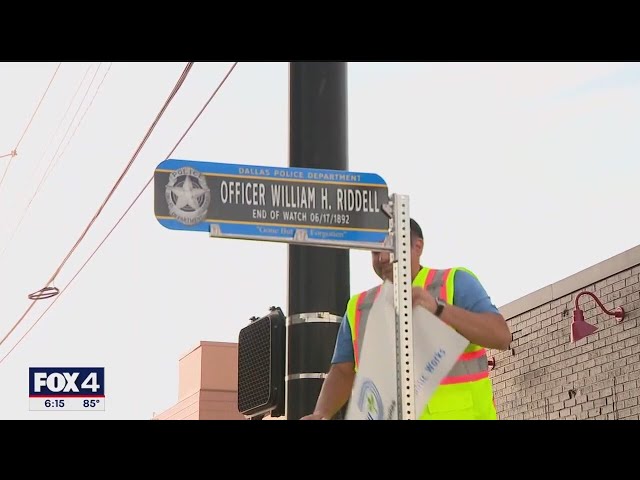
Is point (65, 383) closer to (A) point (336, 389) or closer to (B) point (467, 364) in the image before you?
(A) point (336, 389)

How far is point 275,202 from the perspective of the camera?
376 cm

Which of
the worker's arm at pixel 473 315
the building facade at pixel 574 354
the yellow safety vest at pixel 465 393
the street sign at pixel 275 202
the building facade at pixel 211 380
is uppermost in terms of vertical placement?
the building facade at pixel 211 380

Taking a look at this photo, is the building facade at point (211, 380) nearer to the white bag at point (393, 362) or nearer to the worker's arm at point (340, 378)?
the worker's arm at point (340, 378)

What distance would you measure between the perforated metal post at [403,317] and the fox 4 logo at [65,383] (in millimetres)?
3490

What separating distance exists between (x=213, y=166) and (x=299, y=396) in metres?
1.24

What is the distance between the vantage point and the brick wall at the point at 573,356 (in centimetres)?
816

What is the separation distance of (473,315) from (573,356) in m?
5.44

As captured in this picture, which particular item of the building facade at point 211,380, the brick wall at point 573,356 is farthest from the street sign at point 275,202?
the building facade at point 211,380

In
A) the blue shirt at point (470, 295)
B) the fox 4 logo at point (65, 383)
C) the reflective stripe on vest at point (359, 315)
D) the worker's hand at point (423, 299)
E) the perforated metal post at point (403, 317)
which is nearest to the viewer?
the perforated metal post at point (403, 317)

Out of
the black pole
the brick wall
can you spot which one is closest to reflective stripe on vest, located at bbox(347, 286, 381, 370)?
the black pole
